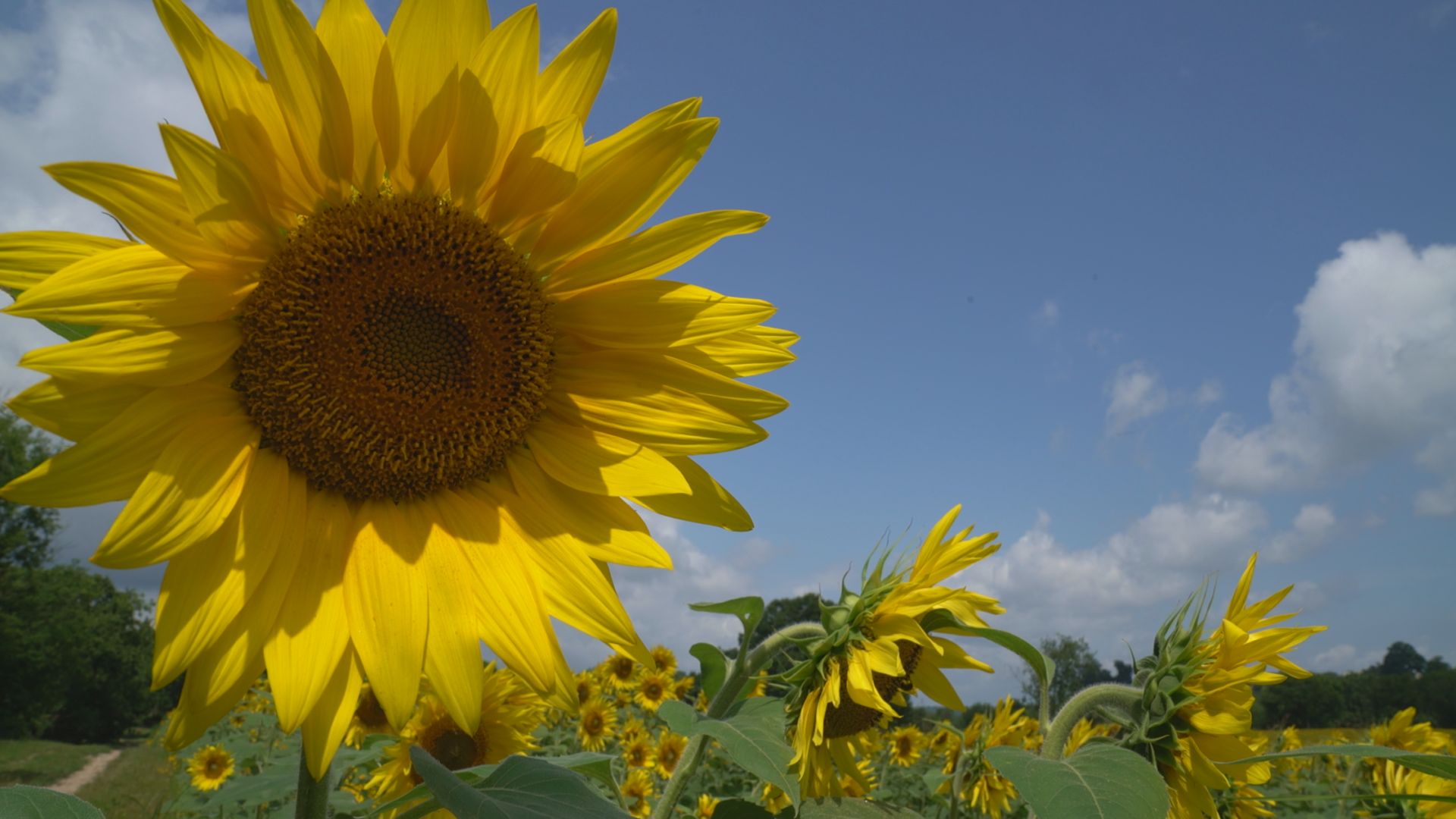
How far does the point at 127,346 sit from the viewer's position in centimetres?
148

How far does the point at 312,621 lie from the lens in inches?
62.8

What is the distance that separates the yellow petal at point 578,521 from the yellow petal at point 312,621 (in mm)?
337

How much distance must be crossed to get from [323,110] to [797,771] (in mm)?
2079

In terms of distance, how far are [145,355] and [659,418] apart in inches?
36.7

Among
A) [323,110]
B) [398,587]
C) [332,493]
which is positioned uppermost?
[323,110]

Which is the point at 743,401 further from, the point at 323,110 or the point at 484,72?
the point at 323,110

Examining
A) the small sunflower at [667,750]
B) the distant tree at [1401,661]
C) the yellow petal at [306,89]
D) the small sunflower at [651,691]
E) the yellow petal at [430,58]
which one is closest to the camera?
the yellow petal at [306,89]

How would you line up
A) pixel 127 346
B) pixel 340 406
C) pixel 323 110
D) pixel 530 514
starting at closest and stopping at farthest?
pixel 127 346, pixel 323 110, pixel 340 406, pixel 530 514

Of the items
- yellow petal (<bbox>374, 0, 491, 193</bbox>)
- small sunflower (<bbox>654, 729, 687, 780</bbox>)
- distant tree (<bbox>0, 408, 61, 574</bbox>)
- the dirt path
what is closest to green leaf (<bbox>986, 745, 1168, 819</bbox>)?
yellow petal (<bbox>374, 0, 491, 193</bbox>)

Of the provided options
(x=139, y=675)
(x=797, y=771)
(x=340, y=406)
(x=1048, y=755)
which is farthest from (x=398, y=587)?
(x=139, y=675)

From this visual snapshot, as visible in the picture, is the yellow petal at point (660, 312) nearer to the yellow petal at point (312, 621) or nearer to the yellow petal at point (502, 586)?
the yellow petal at point (502, 586)

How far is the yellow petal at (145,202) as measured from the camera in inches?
56.4

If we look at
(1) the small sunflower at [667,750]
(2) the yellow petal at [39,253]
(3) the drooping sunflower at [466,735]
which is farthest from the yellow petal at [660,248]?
(1) the small sunflower at [667,750]

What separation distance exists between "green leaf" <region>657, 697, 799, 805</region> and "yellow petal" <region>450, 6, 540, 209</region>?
1.34 meters
